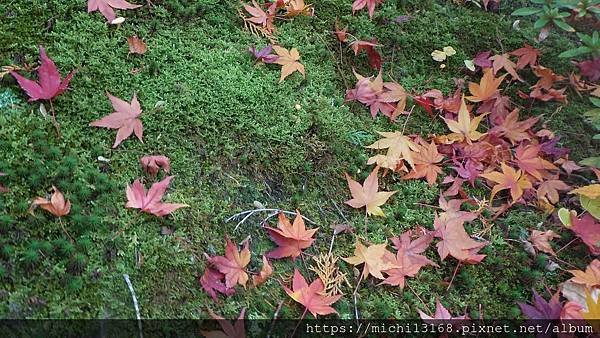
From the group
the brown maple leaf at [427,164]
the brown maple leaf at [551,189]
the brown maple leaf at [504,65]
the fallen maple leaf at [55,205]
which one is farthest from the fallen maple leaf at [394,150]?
the fallen maple leaf at [55,205]

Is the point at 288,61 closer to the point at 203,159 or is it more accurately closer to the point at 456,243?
the point at 203,159

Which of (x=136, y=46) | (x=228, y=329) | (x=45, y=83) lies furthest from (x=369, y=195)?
(x=45, y=83)

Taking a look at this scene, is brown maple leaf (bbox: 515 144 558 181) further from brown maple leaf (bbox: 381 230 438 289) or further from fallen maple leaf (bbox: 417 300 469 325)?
fallen maple leaf (bbox: 417 300 469 325)

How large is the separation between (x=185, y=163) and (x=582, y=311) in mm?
1298

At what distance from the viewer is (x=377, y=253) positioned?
1.73 metres

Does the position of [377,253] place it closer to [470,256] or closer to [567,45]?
[470,256]

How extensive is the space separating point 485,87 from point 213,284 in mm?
1319

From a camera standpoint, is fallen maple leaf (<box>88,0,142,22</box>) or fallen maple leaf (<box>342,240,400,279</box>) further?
fallen maple leaf (<box>88,0,142,22</box>)

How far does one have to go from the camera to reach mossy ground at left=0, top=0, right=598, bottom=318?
59.6 inches

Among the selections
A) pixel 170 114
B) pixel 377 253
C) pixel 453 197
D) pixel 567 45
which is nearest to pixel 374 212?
pixel 377 253

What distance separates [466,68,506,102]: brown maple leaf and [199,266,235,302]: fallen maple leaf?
1217 mm

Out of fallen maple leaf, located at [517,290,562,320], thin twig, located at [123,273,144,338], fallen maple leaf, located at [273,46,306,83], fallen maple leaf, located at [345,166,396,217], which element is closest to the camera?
thin twig, located at [123,273,144,338]

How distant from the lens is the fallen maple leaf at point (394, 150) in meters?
1.93

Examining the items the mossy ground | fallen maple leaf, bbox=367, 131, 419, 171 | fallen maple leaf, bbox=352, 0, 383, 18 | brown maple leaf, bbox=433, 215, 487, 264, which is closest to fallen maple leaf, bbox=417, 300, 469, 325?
the mossy ground
